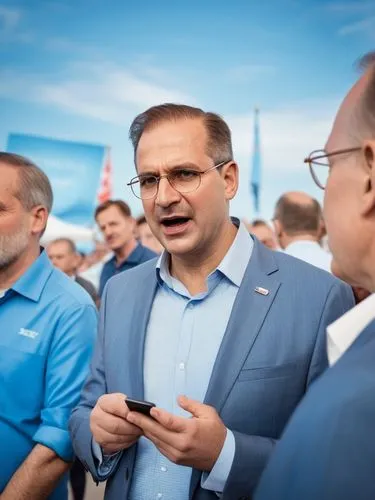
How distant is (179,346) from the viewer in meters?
1.85

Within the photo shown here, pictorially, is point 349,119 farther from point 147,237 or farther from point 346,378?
point 147,237

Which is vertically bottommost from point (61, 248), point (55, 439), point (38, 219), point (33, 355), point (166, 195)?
point (55, 439)

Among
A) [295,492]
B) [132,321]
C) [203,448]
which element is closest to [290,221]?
[132,321]

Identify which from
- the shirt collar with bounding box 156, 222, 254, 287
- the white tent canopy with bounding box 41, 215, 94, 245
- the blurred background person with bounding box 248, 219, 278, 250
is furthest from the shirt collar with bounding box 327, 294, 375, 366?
the white tent canopy with bounding box 41, 215, 94, 245

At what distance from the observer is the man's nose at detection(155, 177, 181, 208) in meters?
1.89

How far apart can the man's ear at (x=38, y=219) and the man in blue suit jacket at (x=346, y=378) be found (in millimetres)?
1678

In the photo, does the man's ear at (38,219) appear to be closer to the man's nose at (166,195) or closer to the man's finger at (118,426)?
the man's nose at (166,195)

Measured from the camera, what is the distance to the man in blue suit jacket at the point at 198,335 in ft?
5.23

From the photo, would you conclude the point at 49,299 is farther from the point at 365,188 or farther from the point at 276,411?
the point at 365,188

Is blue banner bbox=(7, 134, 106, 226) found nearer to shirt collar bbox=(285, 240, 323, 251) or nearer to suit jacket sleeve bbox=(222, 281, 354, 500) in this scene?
shirt collar bbox=(285, 240, 323, 251)

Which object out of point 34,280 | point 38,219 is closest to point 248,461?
point 34,280

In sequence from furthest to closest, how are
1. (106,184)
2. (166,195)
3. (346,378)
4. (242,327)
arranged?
(106,184) → (166,195) → (242,327) → (346,378)

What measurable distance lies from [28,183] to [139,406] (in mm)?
1294

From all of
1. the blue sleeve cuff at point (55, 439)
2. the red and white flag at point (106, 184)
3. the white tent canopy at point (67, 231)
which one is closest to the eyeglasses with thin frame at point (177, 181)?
the blue sleeve cuff at point (55, 439)
